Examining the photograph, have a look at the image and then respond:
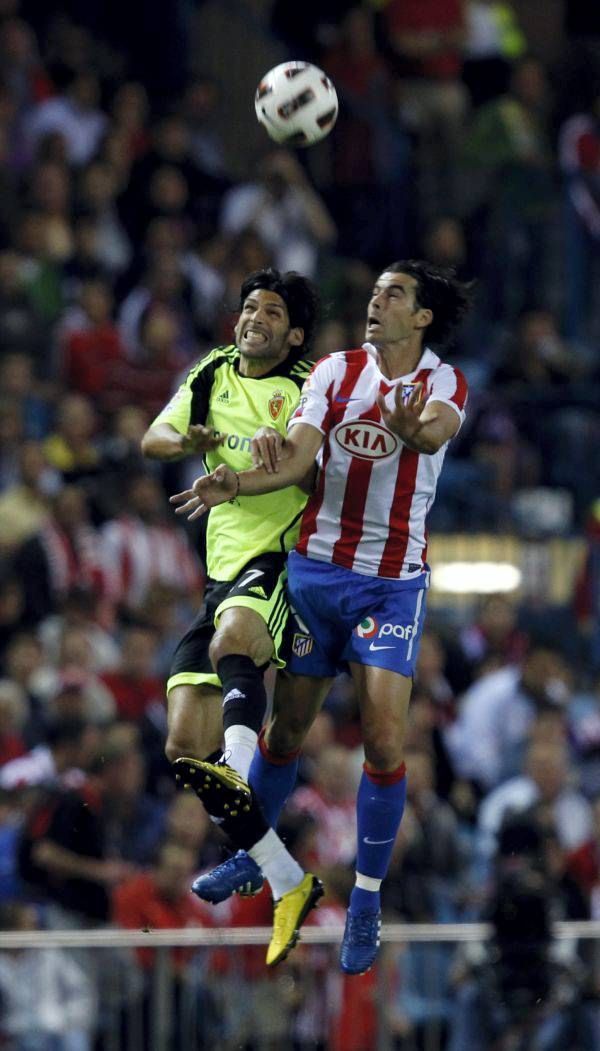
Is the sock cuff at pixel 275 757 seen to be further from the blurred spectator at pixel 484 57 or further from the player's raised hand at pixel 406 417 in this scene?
the blurred spectator at pixel 484 57

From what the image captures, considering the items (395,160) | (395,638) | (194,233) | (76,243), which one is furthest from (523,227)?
(395,638)

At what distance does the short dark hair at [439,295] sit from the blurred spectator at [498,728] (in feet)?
16.9

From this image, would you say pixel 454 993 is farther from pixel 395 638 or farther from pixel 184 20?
pixel 184 20

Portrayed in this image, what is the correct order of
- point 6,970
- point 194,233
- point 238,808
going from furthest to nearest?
point 194,233, point 6,970, point 238,808

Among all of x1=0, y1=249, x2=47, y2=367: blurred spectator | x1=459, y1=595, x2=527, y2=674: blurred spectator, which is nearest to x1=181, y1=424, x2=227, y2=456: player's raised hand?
x1=0, y1=249, x2=47, y2=367: blurred spectator

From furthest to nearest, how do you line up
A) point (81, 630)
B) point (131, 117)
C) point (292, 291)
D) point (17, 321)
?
point (131, 117), point (17, 321), point (81, 630), point (292, 291)

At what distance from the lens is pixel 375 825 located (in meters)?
9.20

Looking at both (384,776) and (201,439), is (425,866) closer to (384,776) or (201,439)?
(384,776)

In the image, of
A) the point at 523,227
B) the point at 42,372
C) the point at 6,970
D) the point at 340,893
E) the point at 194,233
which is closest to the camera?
the point at 6,970

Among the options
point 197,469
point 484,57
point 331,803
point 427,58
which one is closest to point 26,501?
point 197,469

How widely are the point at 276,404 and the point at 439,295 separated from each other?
0.79 meters

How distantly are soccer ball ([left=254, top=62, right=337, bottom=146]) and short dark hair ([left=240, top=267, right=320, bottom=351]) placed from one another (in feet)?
1.95

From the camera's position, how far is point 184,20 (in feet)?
61.7

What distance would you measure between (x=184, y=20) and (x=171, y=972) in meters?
9.56
